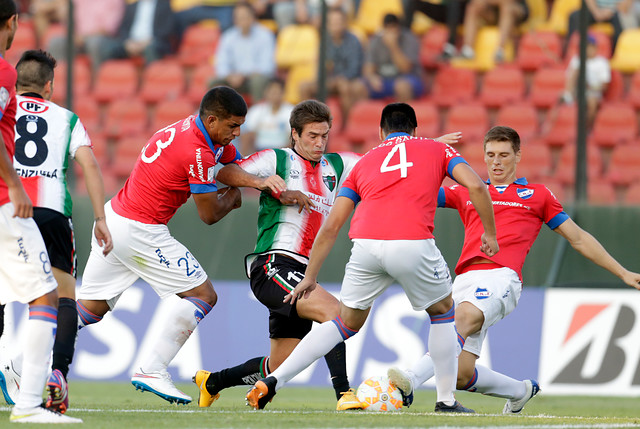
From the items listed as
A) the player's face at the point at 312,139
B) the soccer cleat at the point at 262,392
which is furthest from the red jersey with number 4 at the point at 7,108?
the player's face at the point at 312,139

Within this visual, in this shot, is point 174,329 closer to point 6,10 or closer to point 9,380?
point 9,380

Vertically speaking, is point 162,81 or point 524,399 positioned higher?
point 162,81

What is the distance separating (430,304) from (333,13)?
6.35 metres

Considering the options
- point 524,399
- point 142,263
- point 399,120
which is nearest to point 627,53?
point 524,399

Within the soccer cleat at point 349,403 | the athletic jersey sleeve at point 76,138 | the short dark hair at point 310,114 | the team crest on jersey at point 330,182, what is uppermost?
the short dark hair at point 310,114

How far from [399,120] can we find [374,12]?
698cm

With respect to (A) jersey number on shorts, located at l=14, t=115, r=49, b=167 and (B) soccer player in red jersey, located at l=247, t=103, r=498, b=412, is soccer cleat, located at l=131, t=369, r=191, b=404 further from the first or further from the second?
(A) jersey number on shorts, located at l=14, t=115, r=49, b=167

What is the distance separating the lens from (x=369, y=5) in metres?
13.1

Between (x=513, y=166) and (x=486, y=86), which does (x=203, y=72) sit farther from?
(x=513, y=166)

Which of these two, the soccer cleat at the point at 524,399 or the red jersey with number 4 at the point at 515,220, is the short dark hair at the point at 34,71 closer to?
the red jersey with number 4 at the point at 515,220

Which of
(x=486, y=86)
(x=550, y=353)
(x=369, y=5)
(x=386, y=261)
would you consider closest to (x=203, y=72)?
(x=369, y=5)

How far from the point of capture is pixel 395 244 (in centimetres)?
588

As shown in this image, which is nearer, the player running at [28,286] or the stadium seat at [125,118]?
the player running at [28,286]

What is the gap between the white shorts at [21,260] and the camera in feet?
16.0
